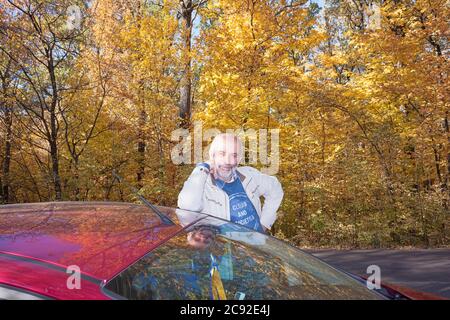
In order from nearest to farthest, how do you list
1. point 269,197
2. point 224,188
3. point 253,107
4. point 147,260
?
1. point 147,260
2. point 224,188
3. point 269,197
4. point 253,107

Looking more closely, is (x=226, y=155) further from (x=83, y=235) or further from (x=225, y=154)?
(x=83, y=235)

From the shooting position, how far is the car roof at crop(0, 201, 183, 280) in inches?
53.3

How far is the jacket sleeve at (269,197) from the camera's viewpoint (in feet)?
10.0

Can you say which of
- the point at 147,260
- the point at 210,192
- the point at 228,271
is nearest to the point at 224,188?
the point at 210,192

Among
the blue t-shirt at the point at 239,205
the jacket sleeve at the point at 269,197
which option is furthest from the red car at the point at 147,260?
the jacket sleeve at the point at 269,197

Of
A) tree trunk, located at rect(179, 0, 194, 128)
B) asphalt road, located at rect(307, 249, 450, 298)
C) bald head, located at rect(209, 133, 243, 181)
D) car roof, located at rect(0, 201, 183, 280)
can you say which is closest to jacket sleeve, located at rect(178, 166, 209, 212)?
bald head, located at rect(209, 133, 243, 181)

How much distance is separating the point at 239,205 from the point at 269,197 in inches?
13.6

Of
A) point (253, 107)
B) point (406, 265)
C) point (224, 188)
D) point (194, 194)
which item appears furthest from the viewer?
point (253, 107)

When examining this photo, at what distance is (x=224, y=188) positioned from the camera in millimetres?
2855

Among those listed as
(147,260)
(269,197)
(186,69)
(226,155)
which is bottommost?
(147,260)

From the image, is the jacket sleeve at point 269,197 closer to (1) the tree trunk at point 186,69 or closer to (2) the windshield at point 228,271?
(2) the windshield at point 228,271

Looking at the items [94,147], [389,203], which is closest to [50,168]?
[94,147]

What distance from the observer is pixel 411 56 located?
9.62 meters

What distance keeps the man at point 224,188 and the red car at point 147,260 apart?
0.45 m
